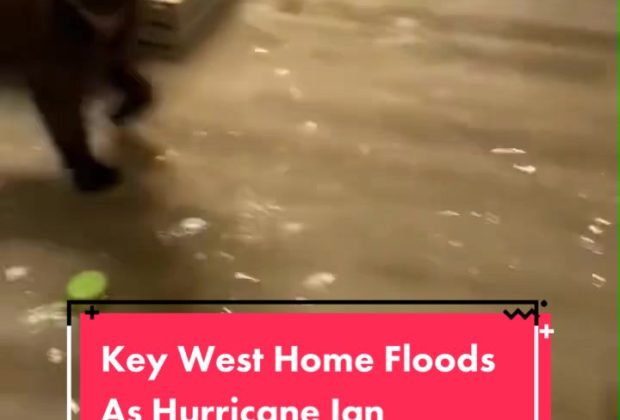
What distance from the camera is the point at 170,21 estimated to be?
1473 mm

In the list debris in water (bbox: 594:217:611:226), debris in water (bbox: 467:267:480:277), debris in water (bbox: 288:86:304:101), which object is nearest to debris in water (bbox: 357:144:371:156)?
debris in water (bbox: 288:86:304:101)

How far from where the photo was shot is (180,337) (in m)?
1.15

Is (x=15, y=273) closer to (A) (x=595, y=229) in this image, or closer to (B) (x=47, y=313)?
(B) (x=47, y=313)

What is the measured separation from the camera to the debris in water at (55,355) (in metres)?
1.13

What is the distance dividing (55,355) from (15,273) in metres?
0.16

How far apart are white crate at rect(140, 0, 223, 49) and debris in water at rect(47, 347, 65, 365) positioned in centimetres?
62

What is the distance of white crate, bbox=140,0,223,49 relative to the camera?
4.75ft

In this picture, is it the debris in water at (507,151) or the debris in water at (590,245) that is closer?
the debris in water at (590,245)

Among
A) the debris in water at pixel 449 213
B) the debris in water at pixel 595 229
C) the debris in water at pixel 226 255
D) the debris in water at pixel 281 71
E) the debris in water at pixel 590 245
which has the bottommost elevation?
the debris in water at pixel 226 255

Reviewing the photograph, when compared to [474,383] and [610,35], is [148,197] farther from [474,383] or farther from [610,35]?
[610,35]

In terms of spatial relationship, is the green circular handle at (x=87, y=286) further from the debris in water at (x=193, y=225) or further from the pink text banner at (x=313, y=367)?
the debris in water at (x=193, y=225)

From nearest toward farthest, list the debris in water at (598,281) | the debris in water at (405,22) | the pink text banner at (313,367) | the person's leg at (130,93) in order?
the pink text banner at (313,367), the debris in water at (598,281), the person's leg at (130,93), the debris in water at (405,22)

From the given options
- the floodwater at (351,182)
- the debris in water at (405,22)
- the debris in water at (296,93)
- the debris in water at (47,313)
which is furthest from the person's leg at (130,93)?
the debris in water at (405,22)

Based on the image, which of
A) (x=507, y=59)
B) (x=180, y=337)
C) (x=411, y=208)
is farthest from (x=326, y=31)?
(x=180, y=337)
